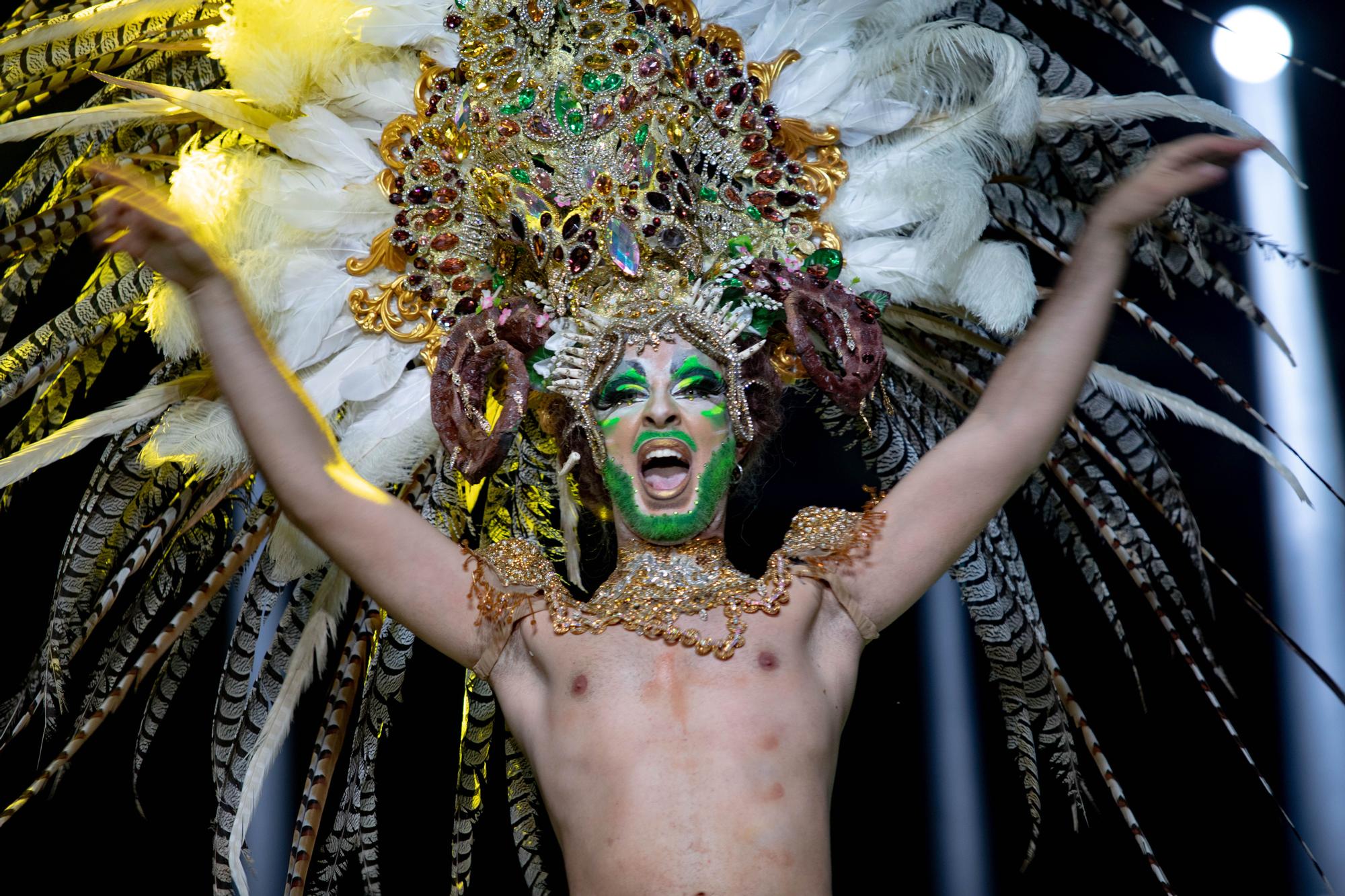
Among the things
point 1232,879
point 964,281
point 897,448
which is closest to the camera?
point 964,281

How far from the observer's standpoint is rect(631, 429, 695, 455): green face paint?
6.27 feet

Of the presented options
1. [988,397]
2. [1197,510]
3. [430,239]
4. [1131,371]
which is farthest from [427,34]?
[1197,510]

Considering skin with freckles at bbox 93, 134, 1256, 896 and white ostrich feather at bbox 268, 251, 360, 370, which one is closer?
skin with freckles at bbox 93, 134, 1256, 896

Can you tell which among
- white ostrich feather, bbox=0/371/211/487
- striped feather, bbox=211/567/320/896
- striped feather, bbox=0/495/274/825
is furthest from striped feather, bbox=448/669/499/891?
white ostrich feather, bbox=0/371/211/487

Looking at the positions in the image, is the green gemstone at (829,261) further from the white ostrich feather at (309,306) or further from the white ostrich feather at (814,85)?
the white ostrich feather at (309,306)

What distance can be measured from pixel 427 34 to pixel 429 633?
39.1 inches

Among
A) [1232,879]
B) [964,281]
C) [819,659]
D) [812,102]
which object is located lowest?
[1232,879]

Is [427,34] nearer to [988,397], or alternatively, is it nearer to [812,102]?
[812,102]

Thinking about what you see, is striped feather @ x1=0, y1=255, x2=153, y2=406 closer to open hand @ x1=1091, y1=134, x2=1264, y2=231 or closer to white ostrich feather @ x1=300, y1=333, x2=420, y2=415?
white ostrich feather @ x1=300, y1=333, x2=420, y2=415

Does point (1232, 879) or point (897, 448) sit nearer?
point (897, 448)

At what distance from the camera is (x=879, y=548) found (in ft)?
6.09

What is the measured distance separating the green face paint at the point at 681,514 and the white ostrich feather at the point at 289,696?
543 millimetres

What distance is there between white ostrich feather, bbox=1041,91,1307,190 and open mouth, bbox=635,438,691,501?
0.80 meters

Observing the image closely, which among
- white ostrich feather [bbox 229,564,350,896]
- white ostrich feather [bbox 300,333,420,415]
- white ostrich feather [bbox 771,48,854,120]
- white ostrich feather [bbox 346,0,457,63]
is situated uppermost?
white ostrich feather [bbox 346,0,457,63]
